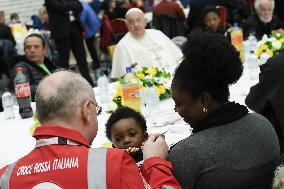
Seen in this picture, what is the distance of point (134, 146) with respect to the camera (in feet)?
8.93

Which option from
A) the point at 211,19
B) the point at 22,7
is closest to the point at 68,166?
the point at 211,19

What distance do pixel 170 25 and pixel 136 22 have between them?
2.38m

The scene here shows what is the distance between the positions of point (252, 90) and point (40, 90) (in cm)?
159

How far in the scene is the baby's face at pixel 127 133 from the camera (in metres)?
2.75

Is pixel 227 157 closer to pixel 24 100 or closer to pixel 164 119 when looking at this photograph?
pixel 164 119

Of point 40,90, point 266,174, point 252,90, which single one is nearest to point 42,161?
point 40,90

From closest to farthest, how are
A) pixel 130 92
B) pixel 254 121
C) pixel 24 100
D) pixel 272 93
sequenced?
pixel 254 121 < pixel 272 93 < pixel 130 92 < pixel 24 100

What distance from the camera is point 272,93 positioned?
2.87 meters

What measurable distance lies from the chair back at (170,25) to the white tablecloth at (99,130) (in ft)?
13.0

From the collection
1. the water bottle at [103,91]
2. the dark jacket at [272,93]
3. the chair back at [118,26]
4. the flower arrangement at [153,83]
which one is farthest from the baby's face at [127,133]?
the chair back at [118,26]

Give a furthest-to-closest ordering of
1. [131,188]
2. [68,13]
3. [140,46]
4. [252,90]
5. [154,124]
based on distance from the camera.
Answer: [68,13] < [140,46] < [154,124] < [252,90] < [131,188]

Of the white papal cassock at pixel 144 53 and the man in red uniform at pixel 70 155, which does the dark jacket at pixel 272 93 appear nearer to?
the man in red uniform at pixel 70 155

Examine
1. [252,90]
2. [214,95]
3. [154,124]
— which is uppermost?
[214,95]

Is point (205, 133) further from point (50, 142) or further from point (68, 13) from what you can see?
point (68, 13)
